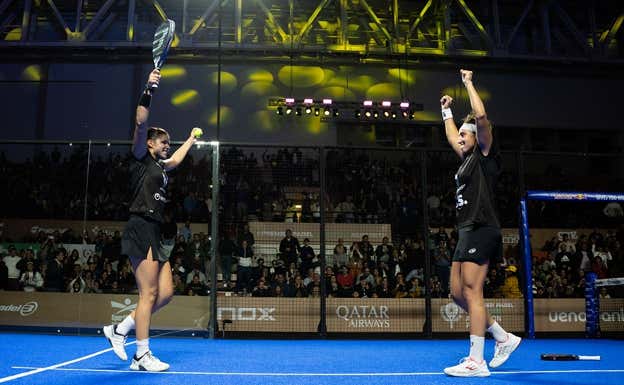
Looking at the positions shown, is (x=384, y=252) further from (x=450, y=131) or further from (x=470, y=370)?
(x=470, y=370)

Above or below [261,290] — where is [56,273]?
above

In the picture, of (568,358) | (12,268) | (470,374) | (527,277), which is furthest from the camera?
(12,268)

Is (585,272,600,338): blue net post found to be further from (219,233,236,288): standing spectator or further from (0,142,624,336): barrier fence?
(219,233,236,288): standing spectator

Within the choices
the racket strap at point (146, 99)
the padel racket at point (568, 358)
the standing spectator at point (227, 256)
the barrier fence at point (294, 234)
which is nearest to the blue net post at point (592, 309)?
the barrier fence at point (294, 234)

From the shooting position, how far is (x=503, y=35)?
16094 millimetres

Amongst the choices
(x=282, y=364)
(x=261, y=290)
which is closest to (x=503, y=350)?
(x=282, y=364)

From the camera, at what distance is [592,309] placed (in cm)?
764

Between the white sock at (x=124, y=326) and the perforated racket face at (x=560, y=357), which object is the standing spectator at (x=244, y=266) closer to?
the white sock at (x=124, y=326)

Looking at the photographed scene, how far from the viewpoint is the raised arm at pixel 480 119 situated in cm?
352

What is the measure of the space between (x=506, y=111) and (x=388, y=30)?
4.29 metres

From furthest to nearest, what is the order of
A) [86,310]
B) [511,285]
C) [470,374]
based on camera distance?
[511,285]
[86,310]
[470,374]

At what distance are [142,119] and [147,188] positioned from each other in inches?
22.8

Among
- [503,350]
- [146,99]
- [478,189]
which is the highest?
[146,99]

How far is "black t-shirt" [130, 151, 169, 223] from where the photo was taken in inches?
154
